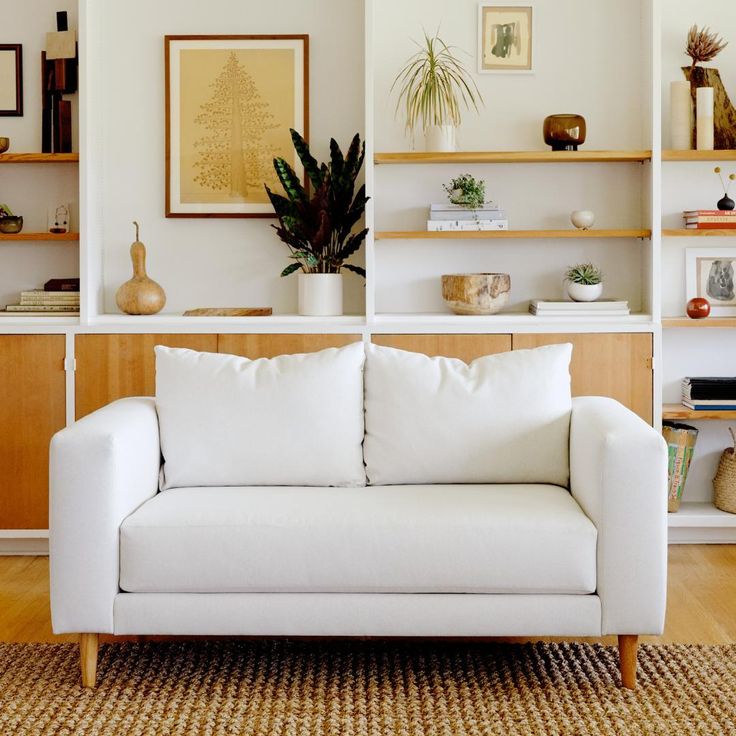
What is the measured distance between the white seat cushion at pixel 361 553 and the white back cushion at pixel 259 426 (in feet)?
1.12

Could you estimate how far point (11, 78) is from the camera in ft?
13.3

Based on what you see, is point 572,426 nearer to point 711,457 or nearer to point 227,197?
point 711,457

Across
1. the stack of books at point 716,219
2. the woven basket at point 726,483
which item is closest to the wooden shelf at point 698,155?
the stack of books at point 716,219

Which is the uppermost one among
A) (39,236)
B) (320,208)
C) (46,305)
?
(320,208)

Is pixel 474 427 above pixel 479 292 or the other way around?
the other way around

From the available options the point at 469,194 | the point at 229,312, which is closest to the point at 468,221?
the point at 469,194

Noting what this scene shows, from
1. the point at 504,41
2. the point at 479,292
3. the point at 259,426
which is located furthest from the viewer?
the point at 504,41

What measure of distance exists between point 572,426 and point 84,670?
1.49m

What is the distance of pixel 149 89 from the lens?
4094 millimetres

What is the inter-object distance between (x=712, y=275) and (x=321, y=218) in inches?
65.1

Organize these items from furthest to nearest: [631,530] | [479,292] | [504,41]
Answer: [504,41] < [479,292] < [631,530]

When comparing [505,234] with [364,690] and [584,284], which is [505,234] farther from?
[364,690]

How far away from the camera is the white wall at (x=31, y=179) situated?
4059 mm

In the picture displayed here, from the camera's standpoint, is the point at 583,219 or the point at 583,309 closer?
the point at 583,309
